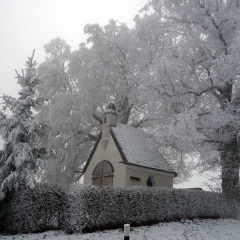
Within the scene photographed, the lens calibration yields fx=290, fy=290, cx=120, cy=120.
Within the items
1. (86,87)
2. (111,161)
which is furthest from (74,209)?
(86,87)

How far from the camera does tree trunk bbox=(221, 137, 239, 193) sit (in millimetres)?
20203

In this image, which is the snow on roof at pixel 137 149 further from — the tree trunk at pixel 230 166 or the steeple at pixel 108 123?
the tree trunk at pixel 230 166

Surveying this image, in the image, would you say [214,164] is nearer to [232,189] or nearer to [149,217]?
[232,189]

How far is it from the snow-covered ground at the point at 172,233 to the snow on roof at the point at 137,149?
6.92m

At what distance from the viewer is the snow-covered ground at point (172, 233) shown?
12.2 m

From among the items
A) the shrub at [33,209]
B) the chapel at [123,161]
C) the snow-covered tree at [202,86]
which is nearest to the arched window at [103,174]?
the chapel at [123,161]

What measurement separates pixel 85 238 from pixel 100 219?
1.68 m

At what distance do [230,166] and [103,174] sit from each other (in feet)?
32.1

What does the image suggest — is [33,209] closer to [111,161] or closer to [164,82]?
[111,161]

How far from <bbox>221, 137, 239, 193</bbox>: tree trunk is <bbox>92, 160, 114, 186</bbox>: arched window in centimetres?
832

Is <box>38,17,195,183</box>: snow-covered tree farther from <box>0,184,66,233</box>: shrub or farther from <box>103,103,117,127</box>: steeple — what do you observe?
<box>0,184,66,233</box>: shrub

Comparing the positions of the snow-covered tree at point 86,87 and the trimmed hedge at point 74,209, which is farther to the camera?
the snow-covered tree at point 86,87

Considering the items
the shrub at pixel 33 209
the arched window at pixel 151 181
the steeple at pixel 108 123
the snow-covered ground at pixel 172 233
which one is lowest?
the snow-covered ground at pixel 172 233

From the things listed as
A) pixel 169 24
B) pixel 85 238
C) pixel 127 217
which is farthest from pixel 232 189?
pixel 169 24
